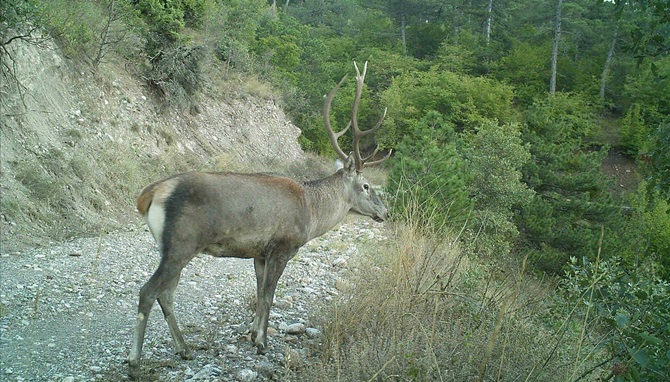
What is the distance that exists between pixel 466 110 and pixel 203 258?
147 ft

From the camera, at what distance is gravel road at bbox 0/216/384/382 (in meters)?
5.79

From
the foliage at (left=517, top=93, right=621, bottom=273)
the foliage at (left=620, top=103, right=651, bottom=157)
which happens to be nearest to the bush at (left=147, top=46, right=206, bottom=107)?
the foliage at (left=517, top=93, right=621, bottom=273)

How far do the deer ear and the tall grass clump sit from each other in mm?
991

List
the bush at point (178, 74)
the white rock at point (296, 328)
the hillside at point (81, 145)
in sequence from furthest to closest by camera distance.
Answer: the bush at point (178, 74), the hillside at point (81, 145), the white rock at point (296, 328)

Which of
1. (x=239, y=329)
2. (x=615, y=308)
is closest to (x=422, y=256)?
(x=239, y=329)

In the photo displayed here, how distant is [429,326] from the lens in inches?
226

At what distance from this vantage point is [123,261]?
985cm

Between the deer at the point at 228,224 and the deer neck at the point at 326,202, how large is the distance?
0.04 feet

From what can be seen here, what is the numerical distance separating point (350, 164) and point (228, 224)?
2383mm

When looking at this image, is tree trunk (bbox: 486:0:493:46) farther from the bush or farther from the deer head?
the deer head

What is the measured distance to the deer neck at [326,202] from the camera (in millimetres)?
7363

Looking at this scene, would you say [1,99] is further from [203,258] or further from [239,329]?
[239,329]

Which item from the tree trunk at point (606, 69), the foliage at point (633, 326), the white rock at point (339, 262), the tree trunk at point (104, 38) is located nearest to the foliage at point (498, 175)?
the white rock at point (339, 262)

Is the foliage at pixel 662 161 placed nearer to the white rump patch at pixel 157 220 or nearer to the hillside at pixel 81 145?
the white rump patch at pixel 157 220
